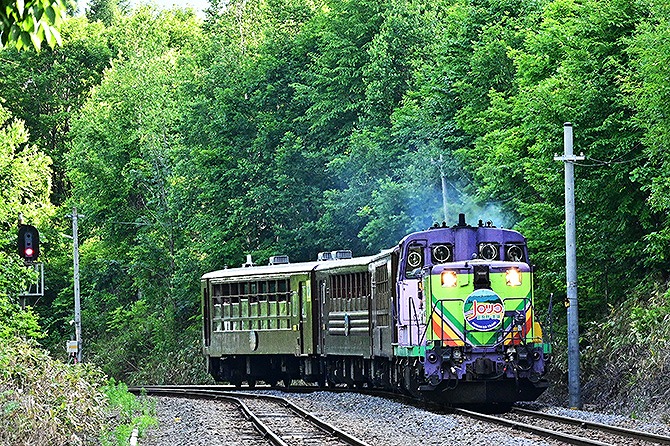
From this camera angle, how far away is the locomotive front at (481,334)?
22.1 metres

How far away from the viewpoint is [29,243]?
20141 millimetres

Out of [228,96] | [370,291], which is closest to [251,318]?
[370,291]

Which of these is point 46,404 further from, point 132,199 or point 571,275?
point 132,199

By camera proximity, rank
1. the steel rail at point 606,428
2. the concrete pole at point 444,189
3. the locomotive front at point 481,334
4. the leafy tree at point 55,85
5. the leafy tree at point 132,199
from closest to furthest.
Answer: the steel rail at point 606,428 → the locomotive front at point 481,334 → the concrete pole at point 444,189 → the leafy tree at point 132,199 → the leafy tree at point 55,85

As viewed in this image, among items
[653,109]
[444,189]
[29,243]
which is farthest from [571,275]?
[444,189]

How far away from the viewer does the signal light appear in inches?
790

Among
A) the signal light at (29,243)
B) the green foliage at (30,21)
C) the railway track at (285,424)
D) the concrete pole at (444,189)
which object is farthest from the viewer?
the concrete pole at (444,189)

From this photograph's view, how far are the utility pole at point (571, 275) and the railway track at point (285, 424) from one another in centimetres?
512

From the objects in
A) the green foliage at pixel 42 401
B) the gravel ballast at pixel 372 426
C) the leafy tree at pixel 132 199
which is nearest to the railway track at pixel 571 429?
the gravel ballast at pixel 372 426

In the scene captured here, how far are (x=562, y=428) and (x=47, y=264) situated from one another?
2082 inches

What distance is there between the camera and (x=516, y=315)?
882 inches

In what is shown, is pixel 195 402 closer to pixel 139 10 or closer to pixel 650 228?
pixel 650 228

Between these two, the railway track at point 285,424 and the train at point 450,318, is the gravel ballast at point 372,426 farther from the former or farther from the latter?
the train at point 450,318

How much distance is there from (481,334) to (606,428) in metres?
4.57
